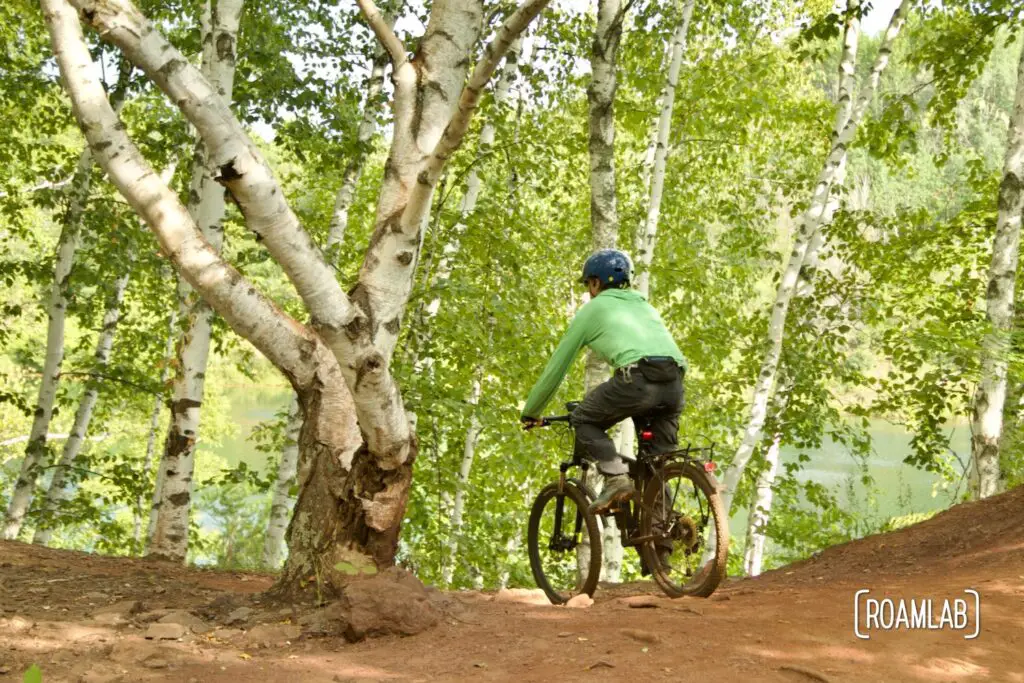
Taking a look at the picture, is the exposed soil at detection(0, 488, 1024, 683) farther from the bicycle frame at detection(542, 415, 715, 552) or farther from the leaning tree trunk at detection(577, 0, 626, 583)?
the leaning tree trunk at detection(577, 0, 626, 583)

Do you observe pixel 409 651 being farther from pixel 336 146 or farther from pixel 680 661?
pixel 336 146

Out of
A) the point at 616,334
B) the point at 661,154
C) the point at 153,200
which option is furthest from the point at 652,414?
the point at 661,154

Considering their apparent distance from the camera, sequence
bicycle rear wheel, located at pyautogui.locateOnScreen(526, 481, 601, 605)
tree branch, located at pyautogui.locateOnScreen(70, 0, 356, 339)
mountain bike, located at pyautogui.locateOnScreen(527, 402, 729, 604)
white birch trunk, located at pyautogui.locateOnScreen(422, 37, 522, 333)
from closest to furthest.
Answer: tree branch, located at pyautogui.locateOnScreen(70, 0, 356, 339) < mountain bike, located at pyautogui.locateOnScreen(527, 402, 729, 604) < bicycle rear wheel, located at pyautogui.locateOnScreen(526, 481, 601, 605) < white birch trunk, located at pyautogui.locateOnScreen(422, 37, 522, 333)

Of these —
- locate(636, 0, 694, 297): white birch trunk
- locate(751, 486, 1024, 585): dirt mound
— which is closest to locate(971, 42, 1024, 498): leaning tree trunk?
locate(751, 486, 1024, 585): dirt mound

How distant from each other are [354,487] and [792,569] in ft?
14.6

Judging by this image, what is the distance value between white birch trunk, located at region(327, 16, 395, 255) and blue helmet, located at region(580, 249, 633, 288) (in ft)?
20.9

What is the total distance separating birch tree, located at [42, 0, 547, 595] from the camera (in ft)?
15.5

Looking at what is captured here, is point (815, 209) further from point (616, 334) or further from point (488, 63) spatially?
point (488, 63)

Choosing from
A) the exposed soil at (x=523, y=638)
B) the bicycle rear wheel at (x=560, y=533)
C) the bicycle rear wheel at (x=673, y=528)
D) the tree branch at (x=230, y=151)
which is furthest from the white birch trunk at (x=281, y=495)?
the tree branch at (x=230, y=151)

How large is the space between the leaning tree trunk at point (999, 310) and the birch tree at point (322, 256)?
6.23 m

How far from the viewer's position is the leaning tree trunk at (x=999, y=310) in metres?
9.44

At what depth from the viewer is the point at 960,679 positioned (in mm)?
3938

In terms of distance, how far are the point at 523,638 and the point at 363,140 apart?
28.3ft

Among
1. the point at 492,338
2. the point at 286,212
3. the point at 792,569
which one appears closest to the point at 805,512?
the point at 492,338
